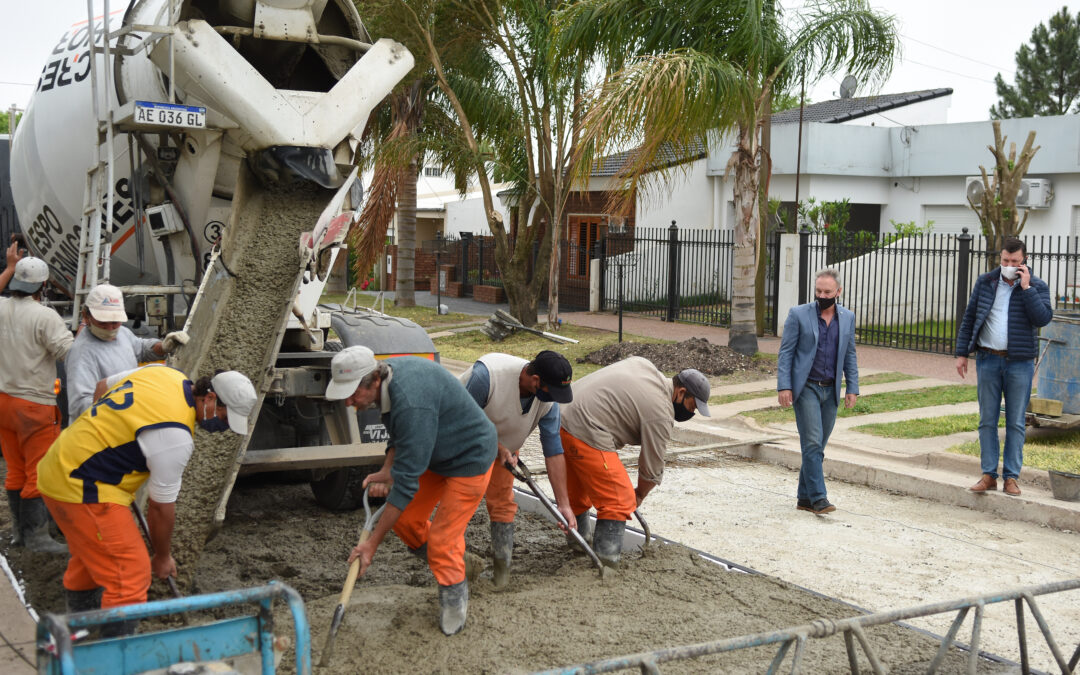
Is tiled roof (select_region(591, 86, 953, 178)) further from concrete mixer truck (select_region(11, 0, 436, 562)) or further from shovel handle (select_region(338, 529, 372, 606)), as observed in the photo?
shovel handle (select_region(338, 529, 372, 606))

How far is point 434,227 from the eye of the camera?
4366 centimetres

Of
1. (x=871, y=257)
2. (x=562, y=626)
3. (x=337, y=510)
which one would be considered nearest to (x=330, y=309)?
(x=337, y=510)

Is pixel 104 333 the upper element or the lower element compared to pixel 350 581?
upper

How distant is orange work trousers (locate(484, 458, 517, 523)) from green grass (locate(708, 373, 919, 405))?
594 centimetres

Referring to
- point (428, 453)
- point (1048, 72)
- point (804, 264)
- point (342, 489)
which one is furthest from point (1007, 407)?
point (1048, 72)

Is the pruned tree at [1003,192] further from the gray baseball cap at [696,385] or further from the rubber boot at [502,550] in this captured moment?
the rubber boot at [502,550]

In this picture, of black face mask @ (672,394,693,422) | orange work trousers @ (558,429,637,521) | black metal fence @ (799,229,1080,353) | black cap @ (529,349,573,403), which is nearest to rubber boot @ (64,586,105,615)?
black cap @ (529,349,573,403)

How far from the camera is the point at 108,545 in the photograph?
4.50m

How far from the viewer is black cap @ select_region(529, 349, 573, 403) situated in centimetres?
550

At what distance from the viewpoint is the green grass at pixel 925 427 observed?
10148 mm

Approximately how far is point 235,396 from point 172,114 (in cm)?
245

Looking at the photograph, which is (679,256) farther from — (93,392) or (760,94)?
(93,392)

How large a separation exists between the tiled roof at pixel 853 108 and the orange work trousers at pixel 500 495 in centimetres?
2104

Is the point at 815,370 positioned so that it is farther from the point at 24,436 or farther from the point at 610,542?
the point at 24,436
